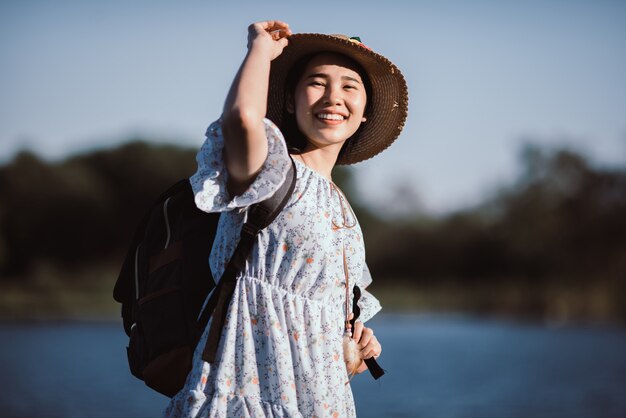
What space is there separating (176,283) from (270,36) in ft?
2.09

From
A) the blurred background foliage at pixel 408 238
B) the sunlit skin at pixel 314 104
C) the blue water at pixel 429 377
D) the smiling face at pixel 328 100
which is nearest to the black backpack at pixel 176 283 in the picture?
the sunlit skin at pixel 314 104

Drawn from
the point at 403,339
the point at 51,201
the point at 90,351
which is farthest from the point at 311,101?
the point at 51,201

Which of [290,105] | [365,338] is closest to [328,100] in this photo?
[290,105]

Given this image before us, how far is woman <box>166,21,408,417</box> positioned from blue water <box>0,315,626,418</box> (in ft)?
27.5

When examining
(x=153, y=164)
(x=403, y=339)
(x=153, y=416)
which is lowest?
(x=403, y=339)

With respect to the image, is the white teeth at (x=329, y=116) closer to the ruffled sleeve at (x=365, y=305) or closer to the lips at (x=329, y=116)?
the lips at (x=329, y=116)

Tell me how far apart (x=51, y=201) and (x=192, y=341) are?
1393 inches

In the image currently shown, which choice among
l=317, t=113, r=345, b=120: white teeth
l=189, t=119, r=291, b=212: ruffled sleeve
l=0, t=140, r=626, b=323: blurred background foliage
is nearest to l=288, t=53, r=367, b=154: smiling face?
l=317, t=113, r=345, b=120: white teeth

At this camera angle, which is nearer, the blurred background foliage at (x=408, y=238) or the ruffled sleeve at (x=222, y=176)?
the ruffled sleeve at (x=222, y=176)

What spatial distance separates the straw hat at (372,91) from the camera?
237 centimetres

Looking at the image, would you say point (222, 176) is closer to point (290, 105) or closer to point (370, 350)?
point (290, 105)

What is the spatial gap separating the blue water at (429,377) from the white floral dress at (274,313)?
8387mm

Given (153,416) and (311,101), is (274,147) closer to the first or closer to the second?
(311,101)

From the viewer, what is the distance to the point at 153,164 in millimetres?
37531
